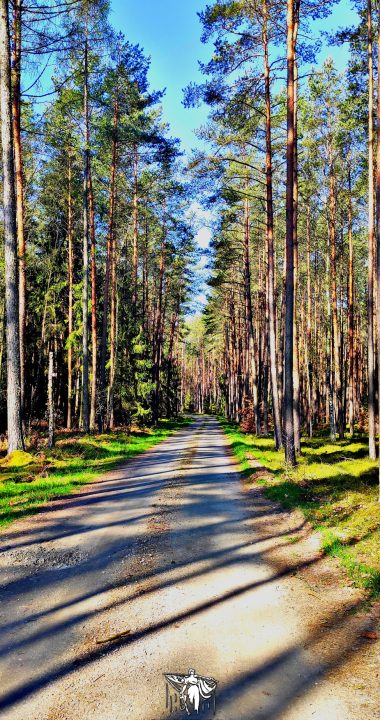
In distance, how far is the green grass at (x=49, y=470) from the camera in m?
8.55

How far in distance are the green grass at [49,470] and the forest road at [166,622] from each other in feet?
3.10

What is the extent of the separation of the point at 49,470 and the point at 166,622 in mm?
8351

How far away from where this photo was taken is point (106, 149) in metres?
20.2

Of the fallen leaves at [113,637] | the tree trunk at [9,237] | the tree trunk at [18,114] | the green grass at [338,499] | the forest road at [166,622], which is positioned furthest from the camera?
the tree trunk at [18,114]

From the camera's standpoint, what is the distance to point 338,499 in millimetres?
8805

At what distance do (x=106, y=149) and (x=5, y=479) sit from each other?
1567cm

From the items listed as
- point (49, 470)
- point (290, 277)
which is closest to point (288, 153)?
point (290, 277)

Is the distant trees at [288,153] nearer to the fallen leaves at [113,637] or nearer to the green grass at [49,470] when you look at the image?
the green grass at [49,470]

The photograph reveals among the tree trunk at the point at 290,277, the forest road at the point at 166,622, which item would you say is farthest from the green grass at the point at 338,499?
the tree trunk at the point at 290,277

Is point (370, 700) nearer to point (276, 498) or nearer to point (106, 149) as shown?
point (276, 498)

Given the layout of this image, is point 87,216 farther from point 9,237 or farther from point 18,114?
point 9,237

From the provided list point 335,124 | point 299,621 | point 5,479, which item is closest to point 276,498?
point 299,621

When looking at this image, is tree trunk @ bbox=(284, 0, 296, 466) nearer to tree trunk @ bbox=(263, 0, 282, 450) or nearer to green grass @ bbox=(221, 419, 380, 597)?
green grass @ bbox=(221, 419, 380, 597)

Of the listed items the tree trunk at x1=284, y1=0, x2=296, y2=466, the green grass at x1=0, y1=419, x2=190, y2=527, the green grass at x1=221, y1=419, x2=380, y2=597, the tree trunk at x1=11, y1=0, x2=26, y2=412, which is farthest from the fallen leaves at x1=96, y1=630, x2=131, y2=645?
the tree trunk at x1=11, y1=0, x2=26, y2=412
